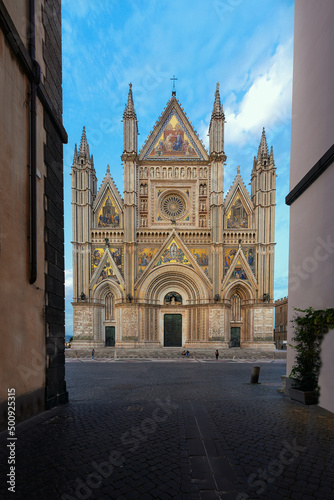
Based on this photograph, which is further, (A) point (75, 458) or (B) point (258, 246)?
(B) point (258, 246)

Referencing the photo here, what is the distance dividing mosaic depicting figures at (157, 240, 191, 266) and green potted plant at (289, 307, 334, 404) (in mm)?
19337

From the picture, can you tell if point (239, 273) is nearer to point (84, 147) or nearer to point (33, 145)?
point (84, 147)

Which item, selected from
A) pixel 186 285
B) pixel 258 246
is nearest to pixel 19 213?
pixel 186 285

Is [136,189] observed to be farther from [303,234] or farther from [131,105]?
[303,234]

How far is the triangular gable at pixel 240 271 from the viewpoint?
26156 millimetres

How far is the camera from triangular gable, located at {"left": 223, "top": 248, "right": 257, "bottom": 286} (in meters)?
26.2

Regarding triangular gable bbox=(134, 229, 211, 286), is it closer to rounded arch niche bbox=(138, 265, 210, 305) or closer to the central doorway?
rounded arch niche bbox=(138, 265, 210, 305)

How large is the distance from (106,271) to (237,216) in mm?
15326

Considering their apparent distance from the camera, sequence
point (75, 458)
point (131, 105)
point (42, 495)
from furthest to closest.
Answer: point (131, 105) < point (75, 458) < point (42, 495)

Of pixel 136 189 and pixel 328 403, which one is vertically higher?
pixel 136 189

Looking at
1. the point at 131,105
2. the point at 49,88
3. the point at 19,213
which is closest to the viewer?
the point at 19,213

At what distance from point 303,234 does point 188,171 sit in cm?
2226

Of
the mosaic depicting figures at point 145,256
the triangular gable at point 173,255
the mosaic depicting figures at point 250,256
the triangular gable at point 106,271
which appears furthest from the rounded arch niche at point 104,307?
the mosaic depicting figures at point 250,256

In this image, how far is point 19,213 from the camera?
5.16 meters
